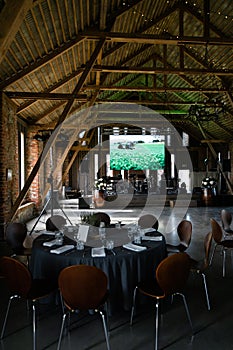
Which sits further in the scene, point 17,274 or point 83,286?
point 17,274

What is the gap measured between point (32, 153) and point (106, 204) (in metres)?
4.77

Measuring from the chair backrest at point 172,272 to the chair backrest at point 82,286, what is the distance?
1.94ft

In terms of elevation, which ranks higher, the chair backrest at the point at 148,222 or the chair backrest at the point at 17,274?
the chair backrest at the point at 148,222

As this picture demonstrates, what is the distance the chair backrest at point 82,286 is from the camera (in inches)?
107

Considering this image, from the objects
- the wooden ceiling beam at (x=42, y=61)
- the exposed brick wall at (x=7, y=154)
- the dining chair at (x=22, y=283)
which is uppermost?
the wooden ceiling beam at (x=42, y=61)

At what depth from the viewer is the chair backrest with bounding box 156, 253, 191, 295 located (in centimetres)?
298

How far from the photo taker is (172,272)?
303 centimetres

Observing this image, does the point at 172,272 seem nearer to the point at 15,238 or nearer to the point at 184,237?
the point at 184,237

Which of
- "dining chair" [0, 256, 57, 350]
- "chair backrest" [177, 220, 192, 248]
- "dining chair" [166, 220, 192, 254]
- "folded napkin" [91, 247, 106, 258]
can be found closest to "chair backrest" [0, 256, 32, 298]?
"dining chair" [0, 256, 57, 350]

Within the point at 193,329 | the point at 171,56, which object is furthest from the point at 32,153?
the point at 193,329

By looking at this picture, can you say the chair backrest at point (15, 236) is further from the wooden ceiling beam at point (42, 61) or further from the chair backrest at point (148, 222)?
the wooden ceiling beam at point (42, 61)

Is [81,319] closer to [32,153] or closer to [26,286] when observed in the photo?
[26,286]

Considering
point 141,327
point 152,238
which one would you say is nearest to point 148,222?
point 152,238

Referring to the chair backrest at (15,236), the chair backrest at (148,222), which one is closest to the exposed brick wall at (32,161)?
the chair backrest at (15,236)
